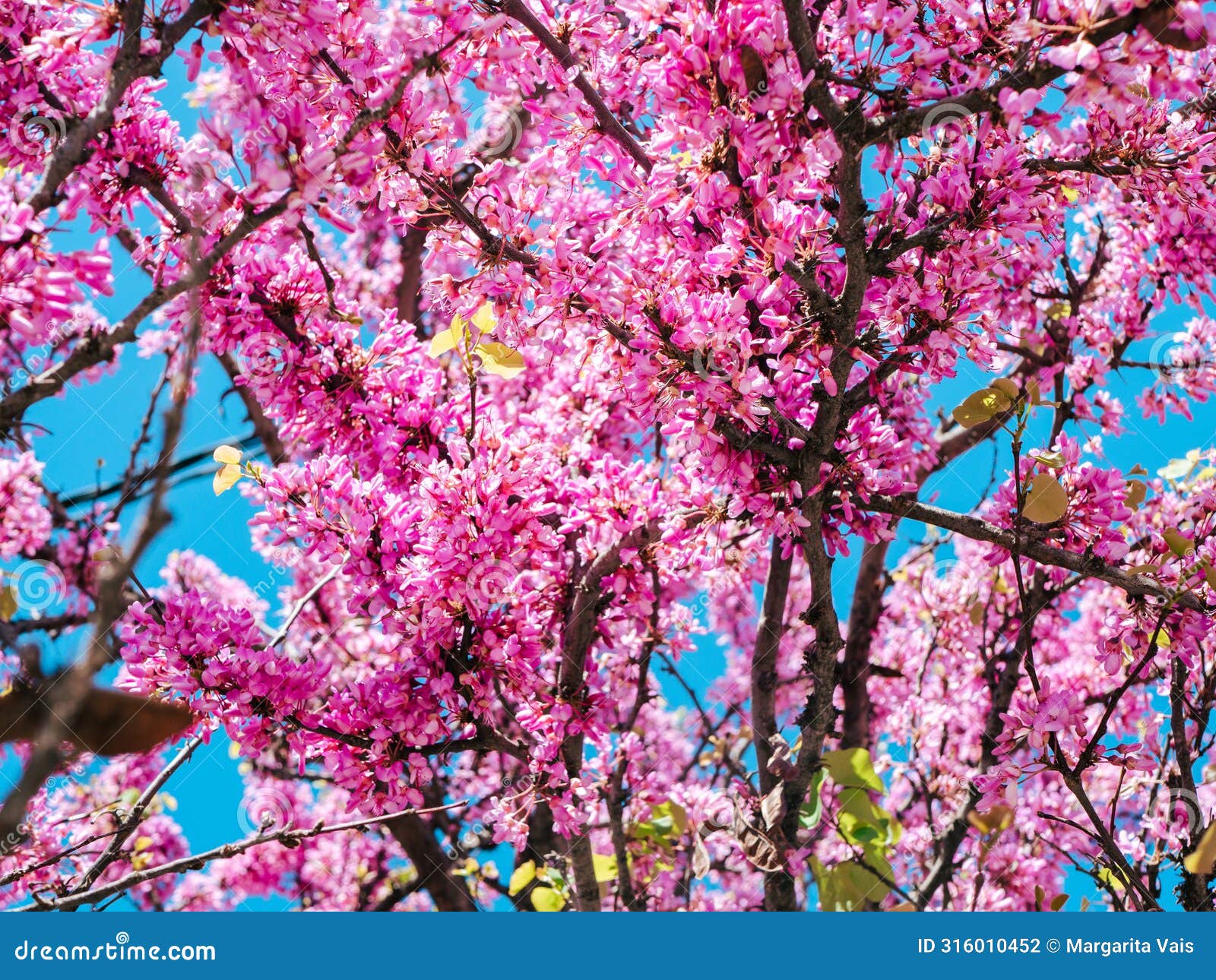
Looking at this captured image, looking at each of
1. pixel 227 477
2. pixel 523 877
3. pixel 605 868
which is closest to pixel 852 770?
pixel 605 868

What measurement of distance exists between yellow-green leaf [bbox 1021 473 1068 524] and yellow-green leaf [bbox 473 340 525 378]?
55.6 inches

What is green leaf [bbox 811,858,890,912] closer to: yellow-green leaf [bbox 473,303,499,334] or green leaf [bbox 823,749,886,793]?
green leaf [bbox 823,749,886,793]

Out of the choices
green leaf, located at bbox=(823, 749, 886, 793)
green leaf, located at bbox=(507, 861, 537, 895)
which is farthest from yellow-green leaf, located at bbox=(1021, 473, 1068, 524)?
green leaf, located at bbox=(507, 861, 537, 895)

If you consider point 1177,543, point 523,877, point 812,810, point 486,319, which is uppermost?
point 486,319

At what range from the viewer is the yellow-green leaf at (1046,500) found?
2.15 meters

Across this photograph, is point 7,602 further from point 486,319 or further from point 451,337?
point 486,319

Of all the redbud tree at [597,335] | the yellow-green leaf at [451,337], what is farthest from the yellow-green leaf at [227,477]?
the yellow-green leaf at [451,337]

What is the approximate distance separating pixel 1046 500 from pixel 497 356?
148 centimetres

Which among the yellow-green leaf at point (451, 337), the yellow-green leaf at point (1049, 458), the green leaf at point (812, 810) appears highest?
the yellow-green leaf at point (451, 337)

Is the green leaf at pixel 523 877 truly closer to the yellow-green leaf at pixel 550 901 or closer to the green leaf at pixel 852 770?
the yellow-green leaf at pixel 550 901

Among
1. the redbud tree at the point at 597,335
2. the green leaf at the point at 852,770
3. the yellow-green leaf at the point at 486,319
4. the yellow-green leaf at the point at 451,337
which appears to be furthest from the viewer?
the green leaf at the point at 852,770

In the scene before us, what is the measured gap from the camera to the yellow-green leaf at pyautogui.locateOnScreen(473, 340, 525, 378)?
2.59 metres

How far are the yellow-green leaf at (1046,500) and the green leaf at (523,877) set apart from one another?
216 cm

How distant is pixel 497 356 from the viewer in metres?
2.61
